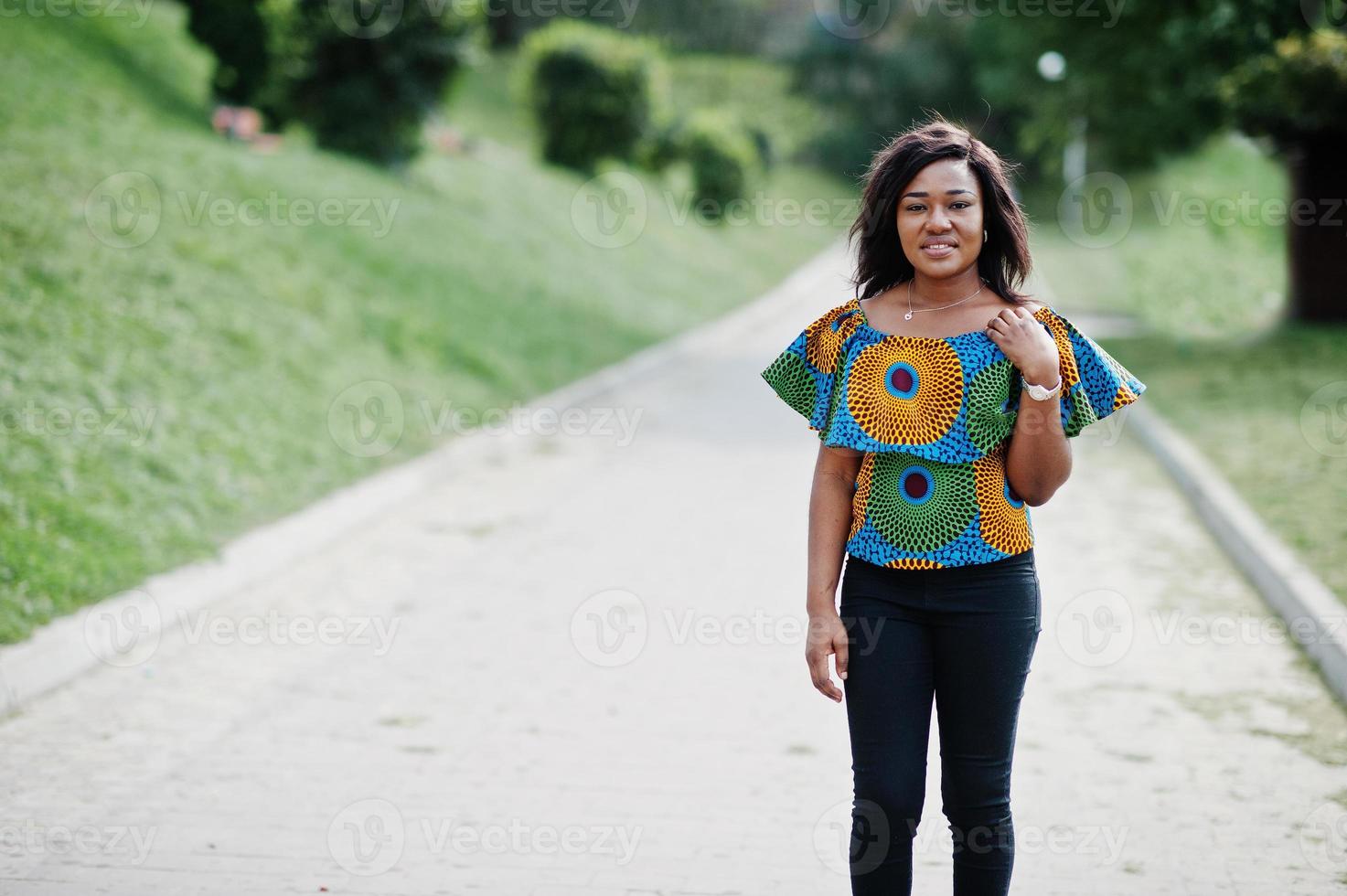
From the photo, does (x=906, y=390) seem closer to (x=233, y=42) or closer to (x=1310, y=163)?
(x=233, y=42)

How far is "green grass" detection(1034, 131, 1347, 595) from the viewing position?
891cm

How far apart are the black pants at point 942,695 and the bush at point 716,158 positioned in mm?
28294

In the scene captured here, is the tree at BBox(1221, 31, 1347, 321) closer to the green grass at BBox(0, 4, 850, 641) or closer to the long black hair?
the green grass at BBox(0, 4, 850, 641)

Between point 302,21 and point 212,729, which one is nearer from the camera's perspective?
Answer: point 212,729

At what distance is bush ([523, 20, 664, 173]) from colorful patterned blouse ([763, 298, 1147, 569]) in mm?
24004

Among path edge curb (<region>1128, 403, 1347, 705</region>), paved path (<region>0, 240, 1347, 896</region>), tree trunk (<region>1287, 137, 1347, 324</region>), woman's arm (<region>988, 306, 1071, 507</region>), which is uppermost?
tree trunk (<region>1287, 137, 1347, 324</region>)

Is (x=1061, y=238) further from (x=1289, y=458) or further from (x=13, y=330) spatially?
(x=13, y=330)

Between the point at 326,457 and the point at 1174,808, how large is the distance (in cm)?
639

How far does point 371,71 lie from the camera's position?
1798cm

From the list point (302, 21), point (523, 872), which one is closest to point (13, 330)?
point (523, 872)

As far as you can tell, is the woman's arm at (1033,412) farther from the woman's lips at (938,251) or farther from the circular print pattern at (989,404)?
the woman's lips at (938,251)

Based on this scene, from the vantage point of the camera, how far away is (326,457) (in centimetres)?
957

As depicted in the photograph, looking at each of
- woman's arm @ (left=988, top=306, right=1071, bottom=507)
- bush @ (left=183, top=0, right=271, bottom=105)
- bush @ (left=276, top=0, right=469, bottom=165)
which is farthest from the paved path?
bush @ (left=183, top=0, right=271, bottom=105)

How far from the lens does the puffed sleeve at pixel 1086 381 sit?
10.0 feet
